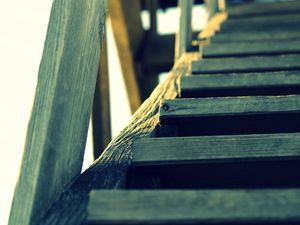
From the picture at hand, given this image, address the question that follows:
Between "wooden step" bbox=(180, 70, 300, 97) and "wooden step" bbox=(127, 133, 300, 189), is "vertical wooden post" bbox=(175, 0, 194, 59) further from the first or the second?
"wooden step" bbox=(127, 133, 300, 189)

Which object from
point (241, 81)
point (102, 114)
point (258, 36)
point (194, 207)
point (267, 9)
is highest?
point (267, 9)

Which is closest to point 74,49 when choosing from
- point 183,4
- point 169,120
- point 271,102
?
point 169,120

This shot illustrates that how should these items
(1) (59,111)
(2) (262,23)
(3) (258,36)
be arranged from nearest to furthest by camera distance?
(1) (59,111)
(3) (258,36)
(2) (262,23)

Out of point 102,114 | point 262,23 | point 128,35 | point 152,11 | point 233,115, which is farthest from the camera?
point 152,11

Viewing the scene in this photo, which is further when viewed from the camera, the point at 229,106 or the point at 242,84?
the point at 242,84

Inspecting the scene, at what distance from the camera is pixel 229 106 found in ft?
5.40

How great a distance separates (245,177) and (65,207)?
0.44 m

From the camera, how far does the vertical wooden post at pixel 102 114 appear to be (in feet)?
14.5

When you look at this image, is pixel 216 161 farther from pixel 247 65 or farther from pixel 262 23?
pixel 262 23

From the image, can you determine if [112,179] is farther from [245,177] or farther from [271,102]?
[271,102]

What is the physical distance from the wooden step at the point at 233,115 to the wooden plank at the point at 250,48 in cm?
101

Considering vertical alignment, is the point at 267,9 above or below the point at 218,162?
above

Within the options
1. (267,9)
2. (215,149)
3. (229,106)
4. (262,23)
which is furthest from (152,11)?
(215,149)

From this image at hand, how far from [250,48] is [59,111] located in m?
1.66
